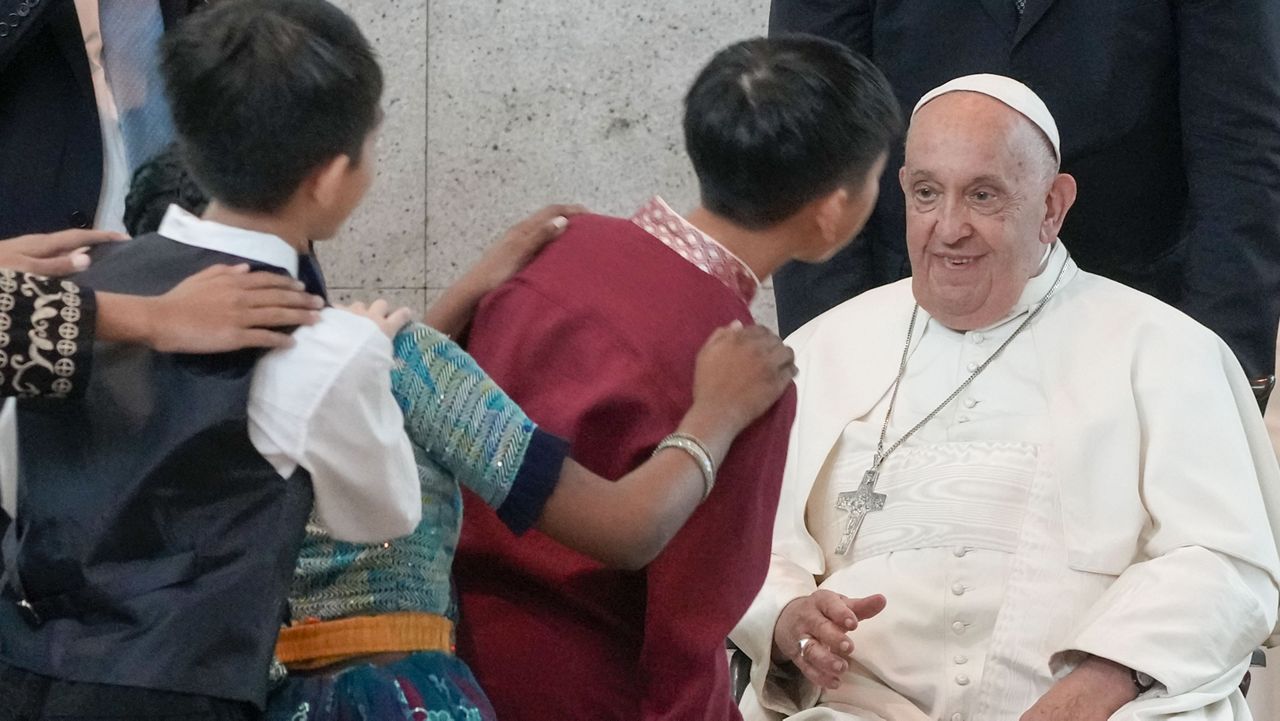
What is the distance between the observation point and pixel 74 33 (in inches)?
117

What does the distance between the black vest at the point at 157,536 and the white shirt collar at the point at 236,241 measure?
126 millimetres

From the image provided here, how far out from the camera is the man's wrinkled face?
3.32m

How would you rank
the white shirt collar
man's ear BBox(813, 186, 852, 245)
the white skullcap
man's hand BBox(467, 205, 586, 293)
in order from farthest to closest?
the white skullcap → man's hand BBox(467, 205, 586, 293) → man's ear BBox(813, 186, 852, 245) → the white shirt collar

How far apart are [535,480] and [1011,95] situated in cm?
182

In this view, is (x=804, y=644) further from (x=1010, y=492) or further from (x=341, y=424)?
(x=341, y=424)

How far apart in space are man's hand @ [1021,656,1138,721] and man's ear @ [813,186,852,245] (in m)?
1.09

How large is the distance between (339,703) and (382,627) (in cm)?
10

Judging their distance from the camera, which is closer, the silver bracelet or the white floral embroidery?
the white floral embroidery

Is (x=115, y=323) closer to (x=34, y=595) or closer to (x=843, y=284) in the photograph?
(x=34, y=595)

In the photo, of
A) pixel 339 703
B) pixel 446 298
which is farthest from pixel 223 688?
pixel 446 298

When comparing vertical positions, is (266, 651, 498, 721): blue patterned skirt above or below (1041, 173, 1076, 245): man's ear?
above

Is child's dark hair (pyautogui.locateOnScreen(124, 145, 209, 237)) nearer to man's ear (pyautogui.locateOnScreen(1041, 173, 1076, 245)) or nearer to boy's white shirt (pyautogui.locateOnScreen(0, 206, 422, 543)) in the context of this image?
boy's white shirt (pyautogui.locateOnScreen(0, 206, 422, 543))

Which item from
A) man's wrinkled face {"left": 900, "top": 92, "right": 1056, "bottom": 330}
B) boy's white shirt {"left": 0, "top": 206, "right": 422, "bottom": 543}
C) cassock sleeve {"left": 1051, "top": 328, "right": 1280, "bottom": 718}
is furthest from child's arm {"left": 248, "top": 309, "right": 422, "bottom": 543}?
man's wrinkled face {"left": 900, "top": 92, "right": 1056, "bottom": 330}

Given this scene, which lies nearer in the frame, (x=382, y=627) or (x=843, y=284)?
(x=382, y=627)
